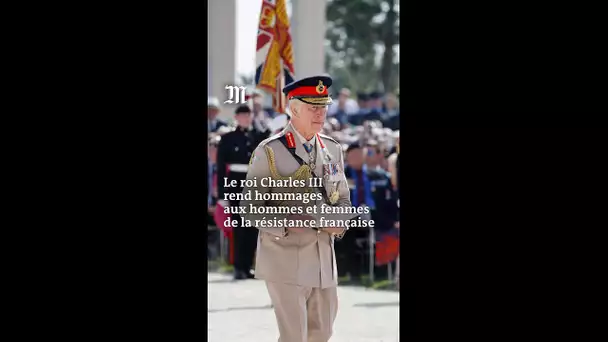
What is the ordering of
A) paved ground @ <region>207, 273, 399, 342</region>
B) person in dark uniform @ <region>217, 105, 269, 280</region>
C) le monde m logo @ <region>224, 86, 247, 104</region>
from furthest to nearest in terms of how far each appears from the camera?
1. person in dark uniform @ <region>217, 105, 269, 280</region>
2. paved ground @ <region>207, 273, 399, 342</region>
3. le monde m logo @ <region>224, 86, 247, 104</region>

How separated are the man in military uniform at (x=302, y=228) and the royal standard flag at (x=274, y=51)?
6.53 ft

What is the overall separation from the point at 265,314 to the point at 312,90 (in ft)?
10.4

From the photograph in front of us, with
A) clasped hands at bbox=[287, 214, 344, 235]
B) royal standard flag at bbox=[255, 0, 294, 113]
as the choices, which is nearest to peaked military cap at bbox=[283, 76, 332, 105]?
clasped hands at bbox=[287, 214, 344, 235]

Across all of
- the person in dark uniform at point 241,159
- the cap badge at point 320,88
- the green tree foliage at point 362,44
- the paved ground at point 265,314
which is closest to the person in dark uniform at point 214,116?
the person in dark uniform at point 241,159

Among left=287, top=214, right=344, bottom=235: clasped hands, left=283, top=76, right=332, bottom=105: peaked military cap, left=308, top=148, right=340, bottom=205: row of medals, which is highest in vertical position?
left=283, top=76, right=332, bottom=105: peaked military cap

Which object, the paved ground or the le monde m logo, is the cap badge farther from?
the paved ground

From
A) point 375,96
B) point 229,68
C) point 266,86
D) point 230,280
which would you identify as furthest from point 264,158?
point 375,96

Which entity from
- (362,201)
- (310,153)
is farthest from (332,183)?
(362,201)

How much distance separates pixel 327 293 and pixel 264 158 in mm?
886

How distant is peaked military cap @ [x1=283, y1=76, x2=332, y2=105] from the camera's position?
562 cm

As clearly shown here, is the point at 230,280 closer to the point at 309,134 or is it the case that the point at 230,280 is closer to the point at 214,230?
the point at 214,230

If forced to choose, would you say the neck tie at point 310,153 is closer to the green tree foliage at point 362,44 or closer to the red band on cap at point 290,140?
the red band on cap at point 290,140

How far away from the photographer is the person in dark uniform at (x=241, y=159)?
9883 millimetres

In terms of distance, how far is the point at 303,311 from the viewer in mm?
5551
